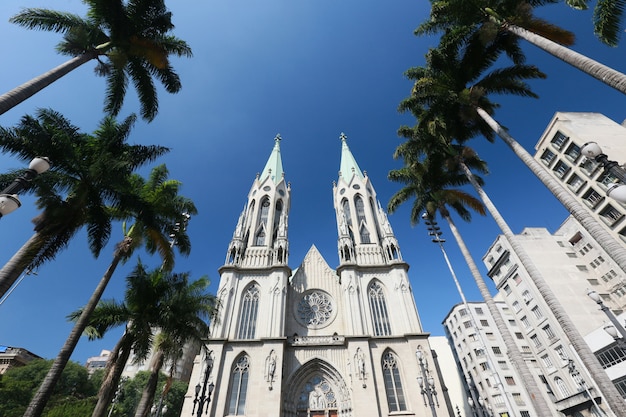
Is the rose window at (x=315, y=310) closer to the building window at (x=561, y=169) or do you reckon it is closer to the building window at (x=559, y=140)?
the building window at (x=561, y=169)

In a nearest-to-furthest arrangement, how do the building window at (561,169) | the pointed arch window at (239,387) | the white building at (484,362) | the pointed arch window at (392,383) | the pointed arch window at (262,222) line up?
the pointed arch window at (239,387) < the pointed arch window at (392,383) < the pointed arch window at (262,222) < the building window at (561,169) < the white building at (484,362)

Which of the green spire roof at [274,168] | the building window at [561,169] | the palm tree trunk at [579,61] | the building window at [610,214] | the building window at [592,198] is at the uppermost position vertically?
the green spire roof at [274,168]

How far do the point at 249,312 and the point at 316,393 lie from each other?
8.45 metres

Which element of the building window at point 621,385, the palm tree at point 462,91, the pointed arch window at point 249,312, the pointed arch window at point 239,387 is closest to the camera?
the palm tree at point 462,91

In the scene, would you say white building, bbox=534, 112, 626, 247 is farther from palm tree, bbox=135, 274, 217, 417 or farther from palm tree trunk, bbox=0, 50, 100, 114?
palm tree trunk, bbox=0, 50, 100, 114

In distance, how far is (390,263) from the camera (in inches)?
1078

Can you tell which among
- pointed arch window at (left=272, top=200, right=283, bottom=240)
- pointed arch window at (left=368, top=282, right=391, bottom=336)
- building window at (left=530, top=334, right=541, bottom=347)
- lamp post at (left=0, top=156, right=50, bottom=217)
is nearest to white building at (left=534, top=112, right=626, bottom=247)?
building window at (left=530, top=334, right=541, bottom=347)

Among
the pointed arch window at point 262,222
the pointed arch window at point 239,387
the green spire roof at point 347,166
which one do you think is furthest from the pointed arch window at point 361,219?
the pointed arch window at point 239,387

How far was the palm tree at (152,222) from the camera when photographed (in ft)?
38.1

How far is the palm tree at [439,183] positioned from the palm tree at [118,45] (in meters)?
13.2

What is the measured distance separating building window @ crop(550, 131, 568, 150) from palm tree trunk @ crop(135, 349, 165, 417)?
44467mm

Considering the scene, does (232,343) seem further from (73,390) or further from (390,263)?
(73,390)

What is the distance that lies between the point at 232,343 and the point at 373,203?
21860 millimetres

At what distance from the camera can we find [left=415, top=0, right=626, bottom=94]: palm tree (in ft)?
26.4
